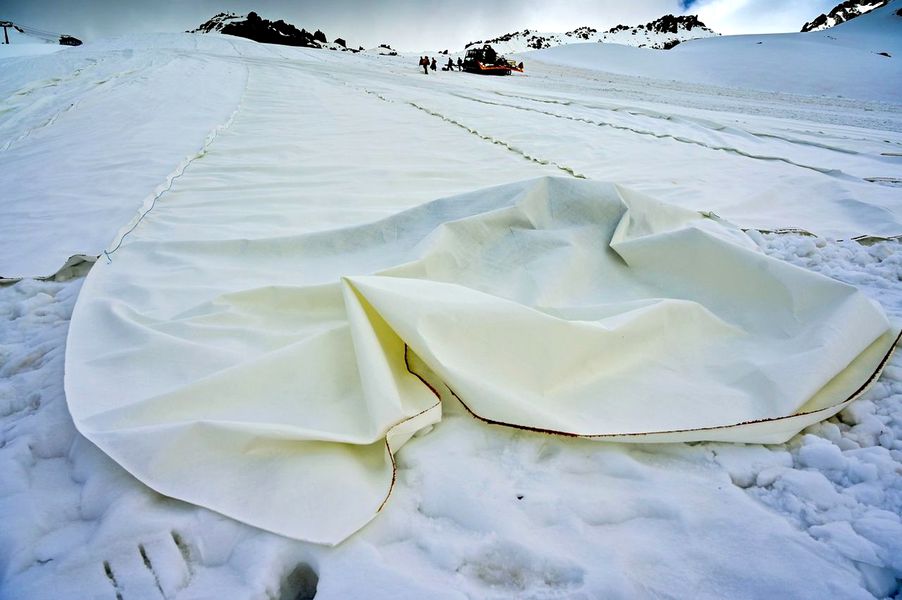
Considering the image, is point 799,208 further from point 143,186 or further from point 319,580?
point 143,186

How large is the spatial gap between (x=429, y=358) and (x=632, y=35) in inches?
1573

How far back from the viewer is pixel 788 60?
12703 millimetres

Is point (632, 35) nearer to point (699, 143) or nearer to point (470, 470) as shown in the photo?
point (699, 143)

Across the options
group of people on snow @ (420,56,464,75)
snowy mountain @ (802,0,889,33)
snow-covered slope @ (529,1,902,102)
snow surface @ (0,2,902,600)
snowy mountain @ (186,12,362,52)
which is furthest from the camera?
snowy mountain @ (802,0,889,33)

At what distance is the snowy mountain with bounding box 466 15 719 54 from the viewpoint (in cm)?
3244

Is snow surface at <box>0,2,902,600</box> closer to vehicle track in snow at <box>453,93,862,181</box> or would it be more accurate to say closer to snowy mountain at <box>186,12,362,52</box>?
vehicle track in snow at <box>453,93,862,181</box>

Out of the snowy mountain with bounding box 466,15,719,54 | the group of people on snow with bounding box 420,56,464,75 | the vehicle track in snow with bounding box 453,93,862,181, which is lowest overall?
the vehicle track in snow with bounding box 453,93,862,181

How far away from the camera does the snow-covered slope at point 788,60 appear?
9922 millimetres

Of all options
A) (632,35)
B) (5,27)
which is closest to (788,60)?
(5,27)

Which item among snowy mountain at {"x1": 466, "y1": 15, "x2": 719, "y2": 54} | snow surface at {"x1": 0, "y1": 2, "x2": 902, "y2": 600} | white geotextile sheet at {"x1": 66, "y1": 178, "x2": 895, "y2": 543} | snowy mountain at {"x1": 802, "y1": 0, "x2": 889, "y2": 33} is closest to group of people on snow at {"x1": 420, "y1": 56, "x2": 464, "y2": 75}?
snow surface at {"x1": 0, "y1": 2, "x2": 902, "y2": 600}

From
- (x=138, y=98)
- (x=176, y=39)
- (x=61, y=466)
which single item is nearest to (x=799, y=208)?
(x=61, y=466)

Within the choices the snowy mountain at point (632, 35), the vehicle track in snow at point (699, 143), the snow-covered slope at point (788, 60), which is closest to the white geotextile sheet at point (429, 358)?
the vehicle track in snow at point (699, 143)

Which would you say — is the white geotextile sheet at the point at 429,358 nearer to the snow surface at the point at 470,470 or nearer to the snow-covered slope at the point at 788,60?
the snow surface at the point at 470,470

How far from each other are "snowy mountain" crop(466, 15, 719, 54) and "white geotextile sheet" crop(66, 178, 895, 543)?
34465mm
